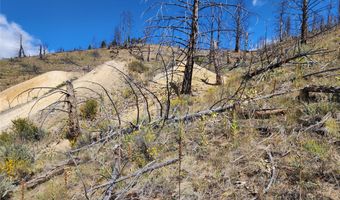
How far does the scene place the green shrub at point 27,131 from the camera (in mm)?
9250

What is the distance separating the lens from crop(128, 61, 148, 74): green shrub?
643 inches

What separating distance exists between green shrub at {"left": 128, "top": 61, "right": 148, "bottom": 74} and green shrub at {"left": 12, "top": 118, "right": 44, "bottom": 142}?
7099mm

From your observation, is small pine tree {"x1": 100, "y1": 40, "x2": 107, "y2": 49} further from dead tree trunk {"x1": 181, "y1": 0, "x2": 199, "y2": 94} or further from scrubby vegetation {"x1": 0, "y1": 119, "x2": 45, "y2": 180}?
dead tree trunk {"x1": 181, "y1": 0, "x2": 199, "y2": 94}

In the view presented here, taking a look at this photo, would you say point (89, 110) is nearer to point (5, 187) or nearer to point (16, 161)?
point (16, 161)

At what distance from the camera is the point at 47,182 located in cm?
502

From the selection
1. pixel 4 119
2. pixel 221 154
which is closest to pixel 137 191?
pixel 221 154

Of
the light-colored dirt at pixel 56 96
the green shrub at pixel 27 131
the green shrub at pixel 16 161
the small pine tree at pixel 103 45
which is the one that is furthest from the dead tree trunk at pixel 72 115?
the small pine tree at pixel 103 45

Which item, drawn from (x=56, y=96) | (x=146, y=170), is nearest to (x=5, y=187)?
(x=146, y=170)

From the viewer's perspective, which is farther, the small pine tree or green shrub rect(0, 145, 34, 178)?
the small pine tree

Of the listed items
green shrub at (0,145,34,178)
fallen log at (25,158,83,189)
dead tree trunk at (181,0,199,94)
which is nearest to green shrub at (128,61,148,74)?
dead tree trunk at (181,0,199,94)

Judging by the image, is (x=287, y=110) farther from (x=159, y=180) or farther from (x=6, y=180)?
(x=6, y=180)

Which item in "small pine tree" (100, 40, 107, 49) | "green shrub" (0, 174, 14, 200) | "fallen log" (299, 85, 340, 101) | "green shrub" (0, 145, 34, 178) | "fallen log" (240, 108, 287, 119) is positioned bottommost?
"green shrub" (0, 174, 14, 200)

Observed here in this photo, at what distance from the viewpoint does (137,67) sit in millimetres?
16641

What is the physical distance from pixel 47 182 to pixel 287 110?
4.05 m
